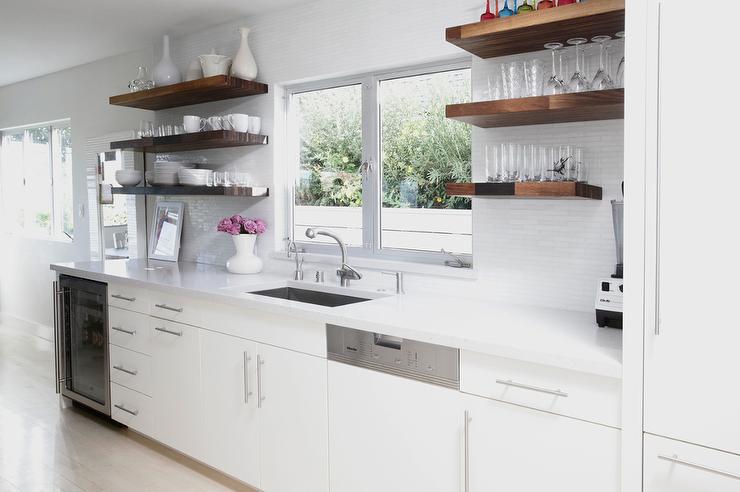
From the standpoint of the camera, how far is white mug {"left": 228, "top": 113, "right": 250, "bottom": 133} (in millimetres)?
3670

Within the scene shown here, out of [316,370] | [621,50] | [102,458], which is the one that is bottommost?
[102,458]

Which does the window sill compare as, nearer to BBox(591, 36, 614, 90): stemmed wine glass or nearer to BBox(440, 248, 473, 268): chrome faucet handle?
BBox(440, 248, 473, 268): chrome faucet handle

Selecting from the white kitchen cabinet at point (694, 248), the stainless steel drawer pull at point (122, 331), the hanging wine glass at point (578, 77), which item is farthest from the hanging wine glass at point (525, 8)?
the stainless steel drawer pull at point (122, 331)

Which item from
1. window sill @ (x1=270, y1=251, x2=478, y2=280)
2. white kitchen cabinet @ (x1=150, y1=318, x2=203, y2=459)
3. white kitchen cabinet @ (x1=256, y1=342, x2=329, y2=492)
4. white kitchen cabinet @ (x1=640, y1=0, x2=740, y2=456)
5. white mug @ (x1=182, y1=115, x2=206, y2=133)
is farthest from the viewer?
white mug @ (x1=182, y1=115, x2=206, y2=133)

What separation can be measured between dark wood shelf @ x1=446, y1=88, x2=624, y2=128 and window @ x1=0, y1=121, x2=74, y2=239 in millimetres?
4522

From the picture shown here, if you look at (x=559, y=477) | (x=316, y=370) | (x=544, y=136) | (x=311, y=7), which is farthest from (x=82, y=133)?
(x=559, y=477)

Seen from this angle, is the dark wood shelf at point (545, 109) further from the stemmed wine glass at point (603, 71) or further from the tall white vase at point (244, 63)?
the tall white vase at point (244, 63)

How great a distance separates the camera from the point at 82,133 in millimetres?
5418

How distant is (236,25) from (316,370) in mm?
2430

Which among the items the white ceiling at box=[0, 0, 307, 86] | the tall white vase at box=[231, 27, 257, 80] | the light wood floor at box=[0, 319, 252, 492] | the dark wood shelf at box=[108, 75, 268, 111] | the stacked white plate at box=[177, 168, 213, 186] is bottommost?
the light wood floor at box=[0, 319, 252, 492]

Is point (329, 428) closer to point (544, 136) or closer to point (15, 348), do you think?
point (544, 136)

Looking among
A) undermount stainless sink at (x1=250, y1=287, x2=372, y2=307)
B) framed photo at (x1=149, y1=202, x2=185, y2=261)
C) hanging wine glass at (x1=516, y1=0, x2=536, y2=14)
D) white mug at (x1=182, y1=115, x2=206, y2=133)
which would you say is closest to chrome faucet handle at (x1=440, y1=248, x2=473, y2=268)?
A: undermount stainless sink at (x1=250, y1=287, x2=372, y2=307)

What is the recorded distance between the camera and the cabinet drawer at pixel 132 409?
3.46 metres

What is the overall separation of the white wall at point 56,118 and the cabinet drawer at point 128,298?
1607mm
